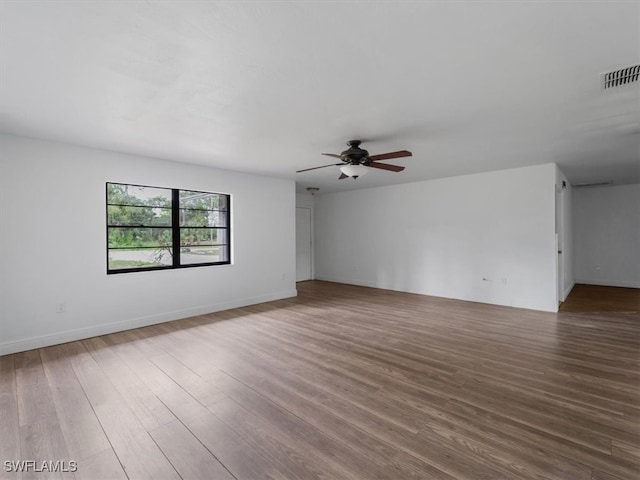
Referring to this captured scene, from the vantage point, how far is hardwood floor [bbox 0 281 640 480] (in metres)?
1.77

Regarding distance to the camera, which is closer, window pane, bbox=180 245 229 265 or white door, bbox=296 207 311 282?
window pane, bbox=180 245 229 265

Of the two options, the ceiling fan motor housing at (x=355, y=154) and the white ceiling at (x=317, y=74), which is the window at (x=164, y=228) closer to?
Result: the white ceiling at (x=317, y=74)

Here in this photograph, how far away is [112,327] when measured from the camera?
4.13 m

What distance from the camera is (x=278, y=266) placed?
628 cm

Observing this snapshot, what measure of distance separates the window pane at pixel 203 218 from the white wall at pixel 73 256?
0.43m

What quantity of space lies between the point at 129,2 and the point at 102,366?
316 cm

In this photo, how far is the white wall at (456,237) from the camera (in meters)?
5.18

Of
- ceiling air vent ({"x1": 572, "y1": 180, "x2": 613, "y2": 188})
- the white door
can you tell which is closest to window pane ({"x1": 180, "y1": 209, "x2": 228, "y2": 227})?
the white door

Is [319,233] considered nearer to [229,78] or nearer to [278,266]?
[278,266]

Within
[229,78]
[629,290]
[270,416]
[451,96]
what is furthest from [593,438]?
[629,290]

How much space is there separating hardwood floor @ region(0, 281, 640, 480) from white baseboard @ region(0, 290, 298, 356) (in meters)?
0.15

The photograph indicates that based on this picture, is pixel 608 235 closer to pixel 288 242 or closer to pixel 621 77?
pixel 621 77

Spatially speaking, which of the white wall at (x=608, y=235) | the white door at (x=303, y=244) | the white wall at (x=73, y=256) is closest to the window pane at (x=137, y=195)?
the white wall at (x=73, y=256)

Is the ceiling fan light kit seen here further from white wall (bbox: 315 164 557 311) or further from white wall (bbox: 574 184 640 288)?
white wall (bbox: 574 184 640 288)
